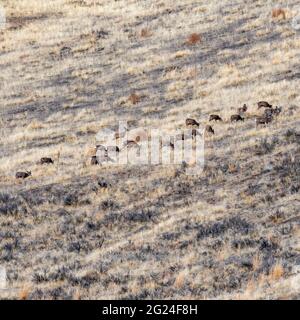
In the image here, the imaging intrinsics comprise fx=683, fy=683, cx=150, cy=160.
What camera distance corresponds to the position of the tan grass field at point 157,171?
1489cm

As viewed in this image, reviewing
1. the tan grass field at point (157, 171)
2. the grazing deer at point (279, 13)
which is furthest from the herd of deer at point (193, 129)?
the grazing deer at point (279, 13)

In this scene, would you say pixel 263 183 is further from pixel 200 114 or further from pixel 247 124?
pixel 200 114

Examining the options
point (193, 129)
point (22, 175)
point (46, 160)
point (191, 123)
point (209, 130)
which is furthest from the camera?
point (191, 123)

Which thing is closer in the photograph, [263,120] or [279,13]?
[263,120]

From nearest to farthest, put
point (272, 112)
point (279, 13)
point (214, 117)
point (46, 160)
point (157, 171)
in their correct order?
point (157, 171), point (46, 160), point (272, 112), point (214, 117), point (279, 13)

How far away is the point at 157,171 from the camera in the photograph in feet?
67.7

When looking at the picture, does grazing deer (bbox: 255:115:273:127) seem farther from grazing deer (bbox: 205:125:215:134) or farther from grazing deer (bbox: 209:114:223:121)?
grazing deer (bbox: 205:125:215:134)

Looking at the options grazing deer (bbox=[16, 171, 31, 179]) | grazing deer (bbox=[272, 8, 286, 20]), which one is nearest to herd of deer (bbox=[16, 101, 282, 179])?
grazing deer (bbox=[16, 171, 31, 179])

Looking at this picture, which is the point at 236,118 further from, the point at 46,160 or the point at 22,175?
the point at 22,175

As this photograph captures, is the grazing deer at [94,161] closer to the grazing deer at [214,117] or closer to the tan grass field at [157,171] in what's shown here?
the tan grass field at [157,171]

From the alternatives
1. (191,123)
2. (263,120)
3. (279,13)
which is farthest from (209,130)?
(279,13)

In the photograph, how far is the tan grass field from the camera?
1489 centimetres

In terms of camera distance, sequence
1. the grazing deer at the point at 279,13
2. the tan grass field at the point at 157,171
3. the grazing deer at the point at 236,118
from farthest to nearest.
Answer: the grazing deer at the point at 279,13 < the grazing deer at the point at 236,118 < the tan grass field at the point at 157,171
